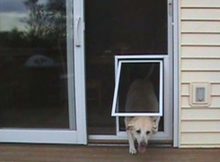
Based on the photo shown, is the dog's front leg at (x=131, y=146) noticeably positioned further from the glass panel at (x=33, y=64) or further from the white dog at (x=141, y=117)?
the glass panel at (x=33, y=64)

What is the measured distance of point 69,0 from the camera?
4.44 m

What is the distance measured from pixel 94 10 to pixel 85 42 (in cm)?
32

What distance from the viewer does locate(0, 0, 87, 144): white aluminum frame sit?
444 cm

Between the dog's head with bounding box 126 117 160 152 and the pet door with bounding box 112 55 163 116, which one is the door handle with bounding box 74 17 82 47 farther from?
the dog's head with bounding box 126 117 160 152

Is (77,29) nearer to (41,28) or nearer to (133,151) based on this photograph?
(41,28)

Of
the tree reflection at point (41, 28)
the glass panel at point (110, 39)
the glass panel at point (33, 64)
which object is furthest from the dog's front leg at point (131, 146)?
the tree reflection at point (41, 28)

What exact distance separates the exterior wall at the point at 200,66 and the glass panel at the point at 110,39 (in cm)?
25

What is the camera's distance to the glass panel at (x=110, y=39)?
4523 mm

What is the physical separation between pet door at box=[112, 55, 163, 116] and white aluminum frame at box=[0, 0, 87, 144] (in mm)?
357

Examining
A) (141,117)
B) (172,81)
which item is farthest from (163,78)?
(141,117)

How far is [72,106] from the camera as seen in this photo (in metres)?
4.57

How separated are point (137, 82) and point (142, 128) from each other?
2.11ft

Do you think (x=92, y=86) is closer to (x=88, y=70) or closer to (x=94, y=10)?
(x=88, y=70)

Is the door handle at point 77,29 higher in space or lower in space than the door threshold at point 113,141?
higher
